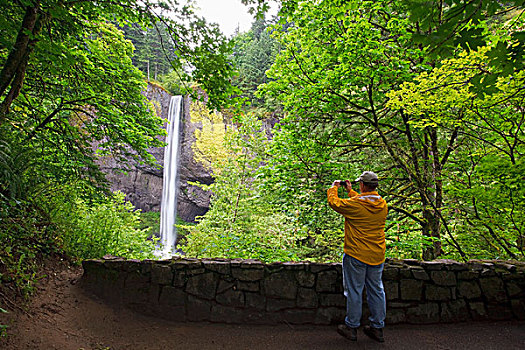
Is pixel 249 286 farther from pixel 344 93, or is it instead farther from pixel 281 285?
pixel 344 93

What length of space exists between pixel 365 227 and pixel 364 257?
0.30m

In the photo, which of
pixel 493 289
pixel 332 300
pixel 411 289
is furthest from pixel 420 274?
pixel 332 300

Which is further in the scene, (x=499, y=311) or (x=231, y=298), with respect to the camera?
(x=231, y=298)

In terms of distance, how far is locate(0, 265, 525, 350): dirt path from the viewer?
9.33 feet

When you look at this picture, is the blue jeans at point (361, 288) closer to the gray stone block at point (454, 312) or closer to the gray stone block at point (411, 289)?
the gray stone block at point (411, 289)

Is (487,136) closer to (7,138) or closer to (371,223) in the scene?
(371,223)

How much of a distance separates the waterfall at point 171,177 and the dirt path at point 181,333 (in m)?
19.8

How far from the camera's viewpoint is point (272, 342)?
306 cm

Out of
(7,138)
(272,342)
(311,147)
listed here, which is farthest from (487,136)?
(7,138)

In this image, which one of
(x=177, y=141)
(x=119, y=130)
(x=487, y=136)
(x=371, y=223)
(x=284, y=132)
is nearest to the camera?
(x=371, y=223)

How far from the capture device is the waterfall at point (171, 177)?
22.9 metres

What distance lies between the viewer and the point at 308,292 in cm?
346

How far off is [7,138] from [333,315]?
16.4ft

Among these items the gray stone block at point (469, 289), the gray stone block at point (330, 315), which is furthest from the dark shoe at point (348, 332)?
the gray stone block at point (469, 289)
